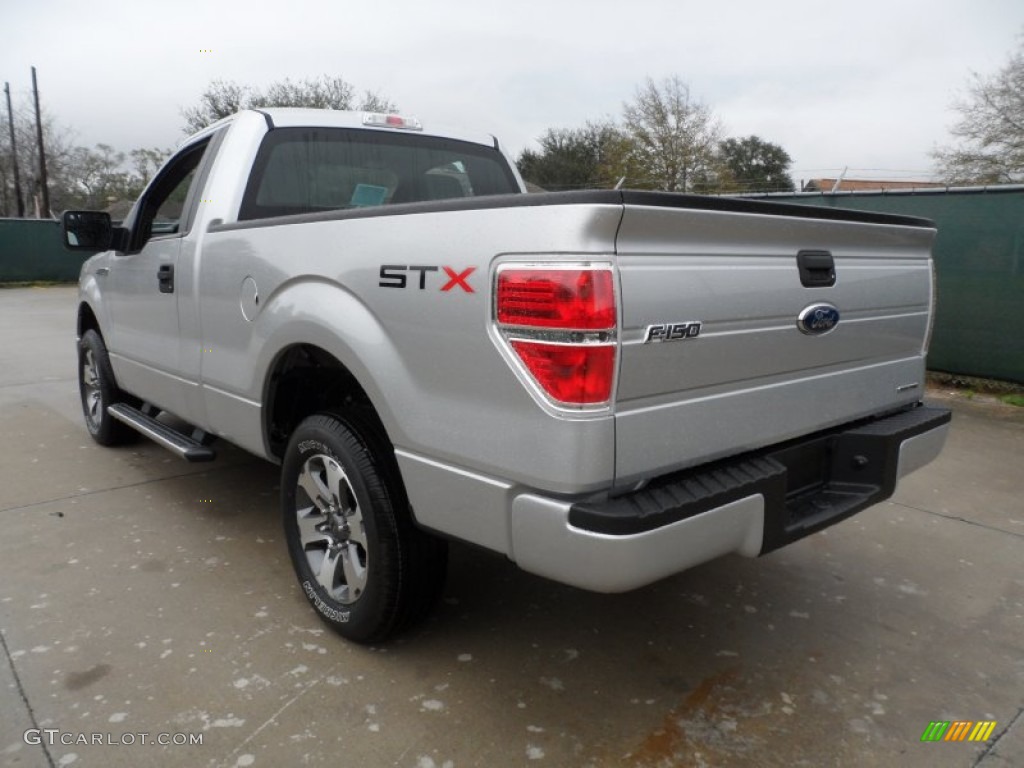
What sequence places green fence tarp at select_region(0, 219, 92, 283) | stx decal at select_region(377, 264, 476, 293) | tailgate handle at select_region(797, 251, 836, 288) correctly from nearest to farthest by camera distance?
1. stx decal at select_region(377, 264, 476, 293)
2. tailgate handle at select_region(797, 251, 836, 288)
3. green fence tarp at select_region(0, 219, 92, 283)

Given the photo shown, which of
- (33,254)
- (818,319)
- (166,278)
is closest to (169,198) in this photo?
(166,278)

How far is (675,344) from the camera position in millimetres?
2051

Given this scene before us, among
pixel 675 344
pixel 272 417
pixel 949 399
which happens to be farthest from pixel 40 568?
pixel 949 399

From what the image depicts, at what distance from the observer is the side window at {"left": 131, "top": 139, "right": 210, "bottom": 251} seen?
3.94m

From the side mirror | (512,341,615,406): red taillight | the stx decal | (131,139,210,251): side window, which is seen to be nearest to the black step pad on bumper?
(512,341,615,406): red taillight

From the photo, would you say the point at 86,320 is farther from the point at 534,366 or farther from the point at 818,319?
the point at 818,319

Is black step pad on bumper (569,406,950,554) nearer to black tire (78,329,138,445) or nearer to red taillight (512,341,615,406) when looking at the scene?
red taillight (512,341,615,406)

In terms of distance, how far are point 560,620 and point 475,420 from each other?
50.3 inches

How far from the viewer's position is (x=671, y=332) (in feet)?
6.66

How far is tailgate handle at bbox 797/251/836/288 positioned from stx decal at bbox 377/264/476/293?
41.9 inches

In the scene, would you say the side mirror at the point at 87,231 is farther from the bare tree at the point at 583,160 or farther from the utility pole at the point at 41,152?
the utility pole at the point at 41,152

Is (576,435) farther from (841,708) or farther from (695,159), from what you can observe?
(695,159)

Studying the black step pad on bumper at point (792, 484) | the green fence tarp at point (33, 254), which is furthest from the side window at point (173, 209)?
the green fence tarp at point (33, 254)

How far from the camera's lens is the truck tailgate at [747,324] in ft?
6.54
